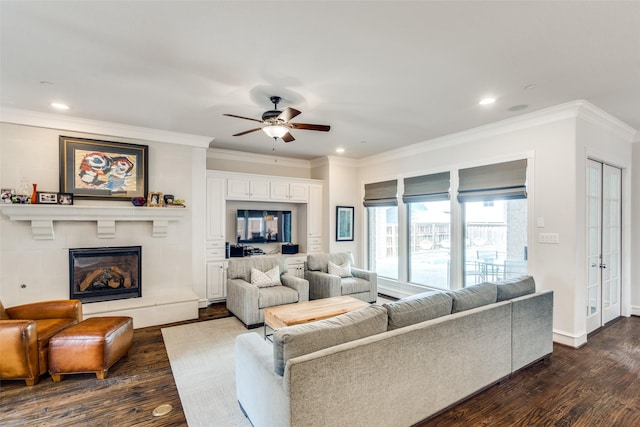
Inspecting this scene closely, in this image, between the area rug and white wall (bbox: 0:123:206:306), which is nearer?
the area rug

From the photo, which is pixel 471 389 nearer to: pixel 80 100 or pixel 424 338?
pixel 424 338

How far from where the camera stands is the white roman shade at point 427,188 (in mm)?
5102

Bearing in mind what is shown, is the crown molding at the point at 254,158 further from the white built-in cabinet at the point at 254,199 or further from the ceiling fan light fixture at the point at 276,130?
the ceiling fan light fixture at the point at 276,130

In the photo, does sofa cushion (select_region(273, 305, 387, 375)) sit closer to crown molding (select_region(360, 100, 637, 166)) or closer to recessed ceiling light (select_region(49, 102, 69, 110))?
crown molding (select_region(360, 100, 637, 166))

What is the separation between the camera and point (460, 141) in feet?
15.8

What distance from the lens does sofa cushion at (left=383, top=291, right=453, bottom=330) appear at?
7.13 ft

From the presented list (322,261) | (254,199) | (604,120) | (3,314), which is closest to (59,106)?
(3,314)

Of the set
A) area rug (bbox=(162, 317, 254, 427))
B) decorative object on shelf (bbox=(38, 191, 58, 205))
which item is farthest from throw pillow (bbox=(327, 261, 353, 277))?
decorative object on shelf (bbox=(38, 191, 58, 205))

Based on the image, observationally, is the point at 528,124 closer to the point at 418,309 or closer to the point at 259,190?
the point at 418,309

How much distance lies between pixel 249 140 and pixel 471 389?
456cm

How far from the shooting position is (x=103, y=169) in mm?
4379

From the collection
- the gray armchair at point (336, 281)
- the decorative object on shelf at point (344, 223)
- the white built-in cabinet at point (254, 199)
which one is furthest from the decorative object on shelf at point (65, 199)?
the decorative object on shelf at point (344, 223)

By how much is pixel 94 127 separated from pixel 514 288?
5.47 meters

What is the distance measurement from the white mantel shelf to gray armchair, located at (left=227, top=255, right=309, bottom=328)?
3.97 feet
